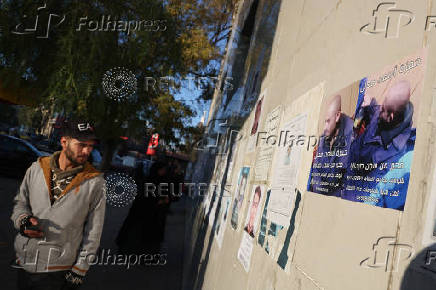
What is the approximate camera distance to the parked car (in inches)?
523

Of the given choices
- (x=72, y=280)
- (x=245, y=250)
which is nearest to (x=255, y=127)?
(x=245, y=250)

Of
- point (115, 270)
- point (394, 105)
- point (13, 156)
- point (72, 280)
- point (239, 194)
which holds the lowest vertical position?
point (115, 270)

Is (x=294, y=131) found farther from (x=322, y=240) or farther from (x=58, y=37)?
(x=58, y=37)

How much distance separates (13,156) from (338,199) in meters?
14.3

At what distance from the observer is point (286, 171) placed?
199 centimetres

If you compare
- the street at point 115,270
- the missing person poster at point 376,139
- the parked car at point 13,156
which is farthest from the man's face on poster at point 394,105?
the parked car at point 13,156

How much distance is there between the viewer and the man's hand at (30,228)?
2.49 m

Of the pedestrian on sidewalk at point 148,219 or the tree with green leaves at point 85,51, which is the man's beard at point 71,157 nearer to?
the tree with green leaves at point 85,51

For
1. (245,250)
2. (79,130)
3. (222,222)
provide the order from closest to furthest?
1. (245,250)
2. (79,130)
3. (222,222)

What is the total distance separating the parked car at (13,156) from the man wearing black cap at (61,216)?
11986 mm

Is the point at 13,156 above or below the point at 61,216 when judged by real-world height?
below

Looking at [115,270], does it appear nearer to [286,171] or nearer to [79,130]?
[79,130]

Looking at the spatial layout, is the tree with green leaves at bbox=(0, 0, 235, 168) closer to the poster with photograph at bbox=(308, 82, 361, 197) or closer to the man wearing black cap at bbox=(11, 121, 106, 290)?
the man wearing black cap at bbox=(11, 121, 106, 290)

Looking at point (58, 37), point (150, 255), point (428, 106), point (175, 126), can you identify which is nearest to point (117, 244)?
point (150, 255)
